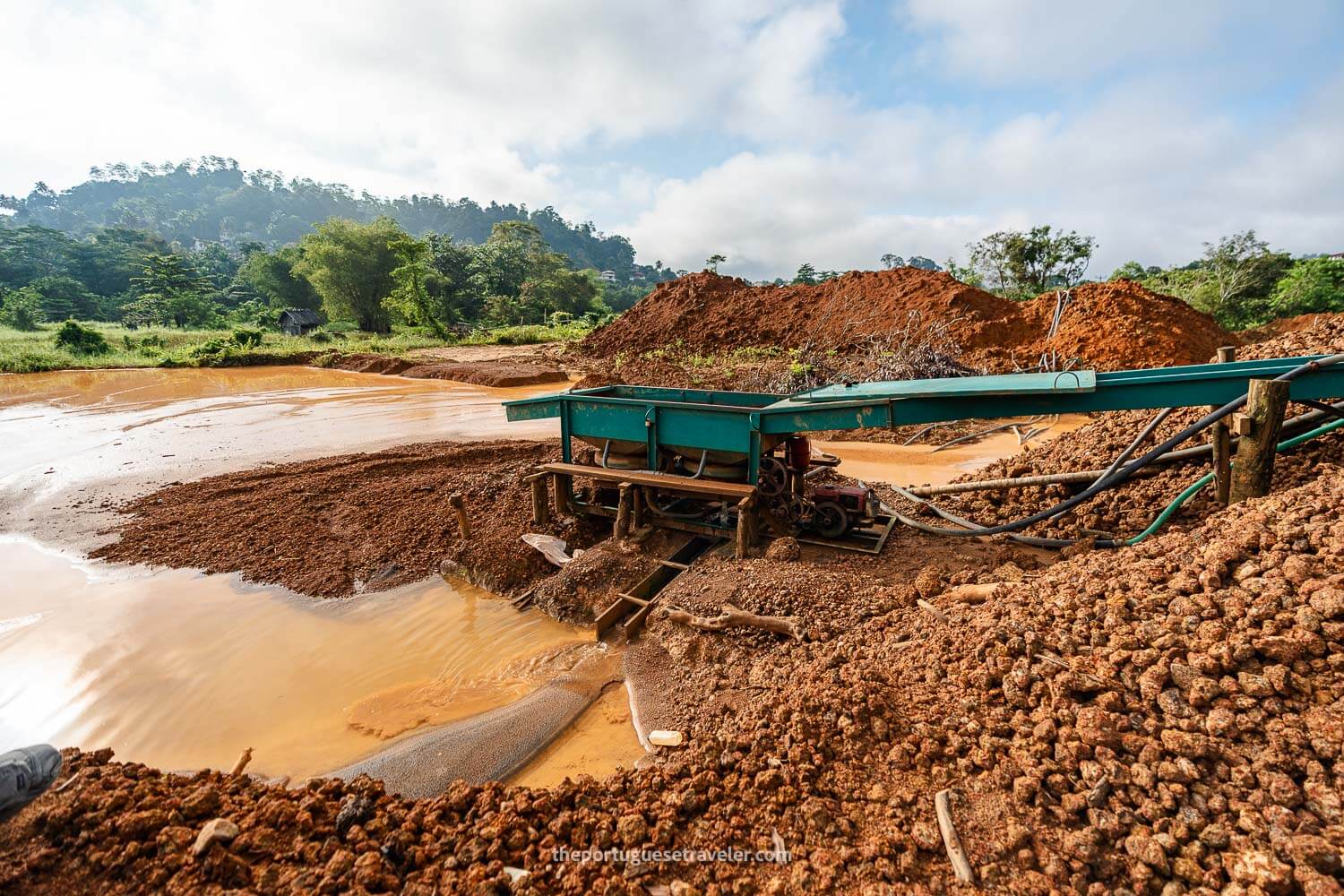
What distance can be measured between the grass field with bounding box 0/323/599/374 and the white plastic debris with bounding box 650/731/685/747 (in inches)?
1145

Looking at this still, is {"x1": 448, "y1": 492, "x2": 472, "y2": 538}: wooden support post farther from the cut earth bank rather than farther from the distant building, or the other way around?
the distant building

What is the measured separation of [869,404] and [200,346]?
34.2 meters

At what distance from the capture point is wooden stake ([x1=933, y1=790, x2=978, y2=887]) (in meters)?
1.95

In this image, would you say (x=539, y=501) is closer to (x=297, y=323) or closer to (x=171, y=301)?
(x=297, y=323)

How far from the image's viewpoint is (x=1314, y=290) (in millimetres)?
21609

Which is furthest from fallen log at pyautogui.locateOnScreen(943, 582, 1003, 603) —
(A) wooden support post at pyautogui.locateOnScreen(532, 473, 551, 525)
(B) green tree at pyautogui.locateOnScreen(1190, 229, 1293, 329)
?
(B) green tree at pyautogui.locateOnScreen(1190, 229, 1293, 329)

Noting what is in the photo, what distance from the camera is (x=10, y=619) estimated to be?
17.1ft

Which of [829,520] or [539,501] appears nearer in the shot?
[829,520]

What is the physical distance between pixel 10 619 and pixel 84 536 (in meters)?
2.15

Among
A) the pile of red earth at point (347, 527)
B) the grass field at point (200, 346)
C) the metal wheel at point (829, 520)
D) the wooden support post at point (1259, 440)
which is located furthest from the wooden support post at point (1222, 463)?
the grass field at point (200, 346)

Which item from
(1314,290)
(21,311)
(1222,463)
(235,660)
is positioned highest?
(21,311)

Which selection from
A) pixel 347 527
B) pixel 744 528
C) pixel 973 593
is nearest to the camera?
pixel 973 593

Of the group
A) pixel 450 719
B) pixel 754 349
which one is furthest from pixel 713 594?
pixel 754 349

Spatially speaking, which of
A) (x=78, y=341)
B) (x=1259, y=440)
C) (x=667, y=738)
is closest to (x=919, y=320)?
(x=1259, y=440)
